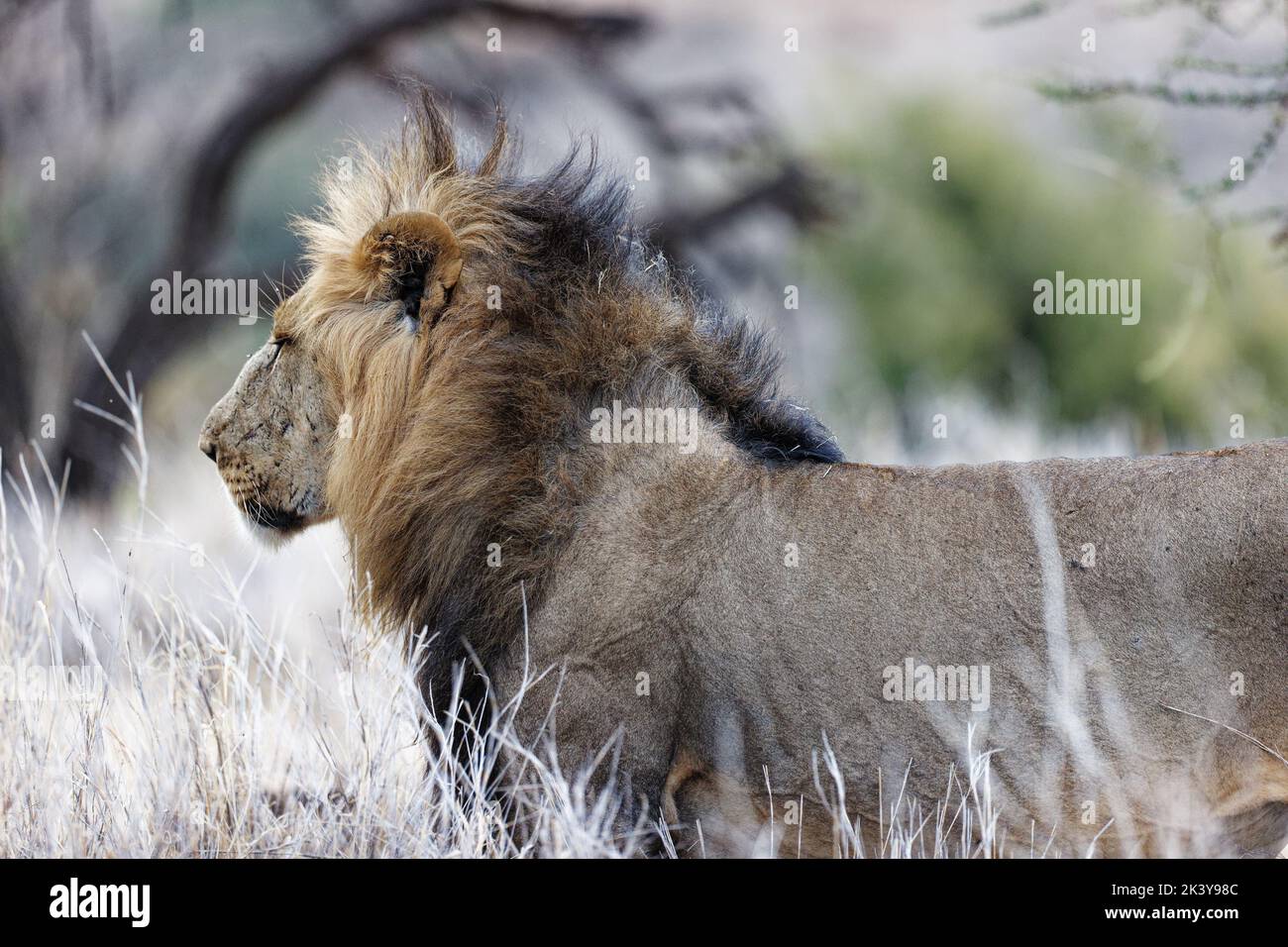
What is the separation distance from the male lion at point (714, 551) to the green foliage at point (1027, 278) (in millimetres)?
13081

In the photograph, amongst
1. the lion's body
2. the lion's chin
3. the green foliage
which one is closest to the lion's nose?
the lion's chin

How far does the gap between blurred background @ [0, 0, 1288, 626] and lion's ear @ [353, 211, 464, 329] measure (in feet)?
Answer: 2.47

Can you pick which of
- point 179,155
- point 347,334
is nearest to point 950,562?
point 347,334

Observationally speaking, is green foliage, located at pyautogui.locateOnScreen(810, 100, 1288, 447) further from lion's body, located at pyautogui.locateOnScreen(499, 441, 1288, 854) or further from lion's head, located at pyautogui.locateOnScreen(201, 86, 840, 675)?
lion's body, located at pyautogui.locateOnScreen(499, 441, 1288, 854)

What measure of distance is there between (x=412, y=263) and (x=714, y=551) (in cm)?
123

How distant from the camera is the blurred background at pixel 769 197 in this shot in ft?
34.0

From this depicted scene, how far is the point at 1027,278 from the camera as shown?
796 inches

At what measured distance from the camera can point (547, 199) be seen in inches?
175

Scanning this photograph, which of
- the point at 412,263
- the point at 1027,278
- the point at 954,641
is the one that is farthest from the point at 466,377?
the point at 1027,278

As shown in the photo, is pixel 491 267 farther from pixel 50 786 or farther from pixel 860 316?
pixel 860 316

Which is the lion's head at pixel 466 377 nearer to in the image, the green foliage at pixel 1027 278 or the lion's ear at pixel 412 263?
the lion's ear at pixel 412 263

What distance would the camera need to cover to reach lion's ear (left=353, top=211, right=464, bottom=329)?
4.28 metres

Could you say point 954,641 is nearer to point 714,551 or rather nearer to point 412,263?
point 714,551
